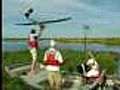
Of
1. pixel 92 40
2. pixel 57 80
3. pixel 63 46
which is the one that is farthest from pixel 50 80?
pixel 92 40

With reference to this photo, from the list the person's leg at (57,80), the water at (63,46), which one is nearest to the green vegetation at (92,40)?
the water at (63,46)

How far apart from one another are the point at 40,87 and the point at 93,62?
1.53 ft

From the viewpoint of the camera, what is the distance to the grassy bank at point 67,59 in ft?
12.1

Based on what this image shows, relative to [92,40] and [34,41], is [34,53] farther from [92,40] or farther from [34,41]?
[92,40]

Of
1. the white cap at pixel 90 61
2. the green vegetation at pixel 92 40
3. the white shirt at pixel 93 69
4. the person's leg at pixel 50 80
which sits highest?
the green vegetation at pixel 92 40

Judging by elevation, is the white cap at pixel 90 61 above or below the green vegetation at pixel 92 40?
below

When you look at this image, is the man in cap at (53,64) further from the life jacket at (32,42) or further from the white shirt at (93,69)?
the white shirt at (93,69)

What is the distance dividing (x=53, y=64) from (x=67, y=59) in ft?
0.40

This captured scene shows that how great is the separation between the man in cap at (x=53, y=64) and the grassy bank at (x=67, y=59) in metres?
0.04

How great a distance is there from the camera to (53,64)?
147 inches

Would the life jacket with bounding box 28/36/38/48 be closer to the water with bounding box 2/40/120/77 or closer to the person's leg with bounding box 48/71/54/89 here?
the water with bounding box 2/40/120/77

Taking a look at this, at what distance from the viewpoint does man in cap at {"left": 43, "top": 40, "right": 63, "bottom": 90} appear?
12.2 ft

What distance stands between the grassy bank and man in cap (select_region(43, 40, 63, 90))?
4cm

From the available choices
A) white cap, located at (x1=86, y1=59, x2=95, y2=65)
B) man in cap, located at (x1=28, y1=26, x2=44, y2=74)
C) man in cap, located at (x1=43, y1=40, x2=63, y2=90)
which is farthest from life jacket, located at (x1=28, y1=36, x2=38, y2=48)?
white cap, located at (x1=86, y1=59, x2=95, y2=65)
